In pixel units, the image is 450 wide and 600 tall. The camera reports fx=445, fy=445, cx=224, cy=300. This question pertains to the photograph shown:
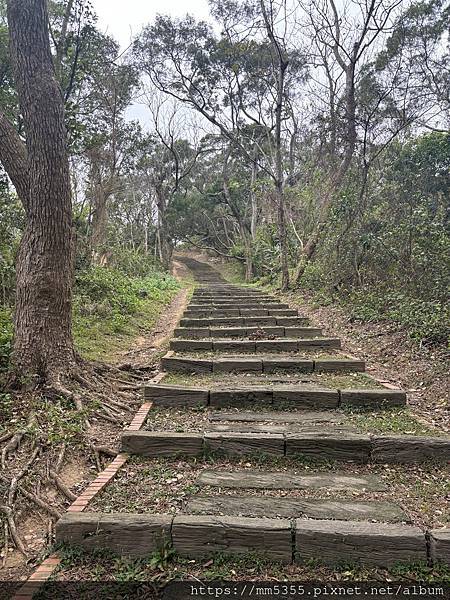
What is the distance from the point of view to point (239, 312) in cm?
808

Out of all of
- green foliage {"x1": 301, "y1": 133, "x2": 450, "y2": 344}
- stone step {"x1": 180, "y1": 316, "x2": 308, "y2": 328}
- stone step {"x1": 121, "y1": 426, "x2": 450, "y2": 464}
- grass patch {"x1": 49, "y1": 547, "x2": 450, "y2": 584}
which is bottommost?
grass patch {"x1": 49, "y1": 547, "x2": 450, "y2": 584}

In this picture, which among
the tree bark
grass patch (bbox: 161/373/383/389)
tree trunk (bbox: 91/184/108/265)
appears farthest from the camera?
tree trunk (bbox: 91/184/108/265)

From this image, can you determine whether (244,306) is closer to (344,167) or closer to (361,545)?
(344,167)

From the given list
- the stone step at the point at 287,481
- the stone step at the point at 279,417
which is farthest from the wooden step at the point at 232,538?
the stone step at the point at 279,417

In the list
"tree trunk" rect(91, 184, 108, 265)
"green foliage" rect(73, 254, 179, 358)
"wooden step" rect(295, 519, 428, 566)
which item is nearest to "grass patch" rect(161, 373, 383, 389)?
"green foliage" rect(73, 254, 179, 358)

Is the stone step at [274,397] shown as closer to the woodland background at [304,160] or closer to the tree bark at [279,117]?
the woodland background at [304,160]

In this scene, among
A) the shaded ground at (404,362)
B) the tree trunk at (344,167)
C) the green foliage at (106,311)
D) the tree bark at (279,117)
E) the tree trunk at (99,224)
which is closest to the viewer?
the shaded ground at (404,362)

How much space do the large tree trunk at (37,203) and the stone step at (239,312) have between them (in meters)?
3.90

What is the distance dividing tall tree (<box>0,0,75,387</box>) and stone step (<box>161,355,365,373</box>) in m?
1.37

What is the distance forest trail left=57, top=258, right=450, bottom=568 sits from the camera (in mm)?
2357

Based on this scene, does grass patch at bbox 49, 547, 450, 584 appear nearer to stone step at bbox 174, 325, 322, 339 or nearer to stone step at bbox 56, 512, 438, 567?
stone step at bbox 56, 512, 438, 567

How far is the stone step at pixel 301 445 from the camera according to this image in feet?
10.5

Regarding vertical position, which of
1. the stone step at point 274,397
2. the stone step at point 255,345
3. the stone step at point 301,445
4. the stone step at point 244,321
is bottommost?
the stone step at point 301,445

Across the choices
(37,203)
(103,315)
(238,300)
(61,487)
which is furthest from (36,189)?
(238,300)
